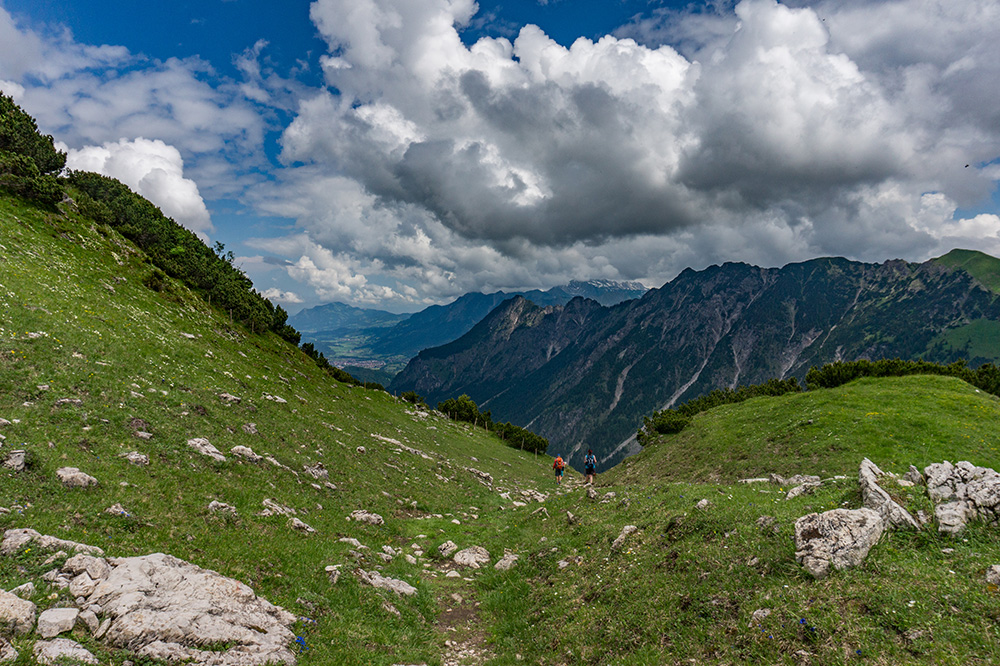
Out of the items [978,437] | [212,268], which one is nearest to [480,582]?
[978,437]

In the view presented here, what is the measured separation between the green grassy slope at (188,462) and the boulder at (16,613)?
2.24 ft

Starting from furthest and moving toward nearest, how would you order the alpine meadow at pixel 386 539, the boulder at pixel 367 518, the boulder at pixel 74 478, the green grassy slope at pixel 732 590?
the boulder at pixel 367 518, the boulder at pixel 74 478, the alpine meadow at pixel 386 539, the green grassy slope at pixel 732 590

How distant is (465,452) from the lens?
5888 cm

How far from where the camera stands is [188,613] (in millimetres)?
9625

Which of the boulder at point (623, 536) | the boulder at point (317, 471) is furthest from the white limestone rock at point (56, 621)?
the boulder at point (623, 536)

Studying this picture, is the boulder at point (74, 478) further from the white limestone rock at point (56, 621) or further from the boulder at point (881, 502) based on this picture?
the boulder at point (881, 502)

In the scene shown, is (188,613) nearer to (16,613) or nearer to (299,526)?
(16,613)

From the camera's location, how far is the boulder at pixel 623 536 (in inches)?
696

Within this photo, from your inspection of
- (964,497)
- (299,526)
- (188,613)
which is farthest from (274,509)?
(964,497)

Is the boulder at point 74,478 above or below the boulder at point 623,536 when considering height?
below

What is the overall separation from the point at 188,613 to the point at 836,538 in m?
17.2

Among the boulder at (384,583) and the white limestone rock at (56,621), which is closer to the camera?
the white limestone rock at (56,621)

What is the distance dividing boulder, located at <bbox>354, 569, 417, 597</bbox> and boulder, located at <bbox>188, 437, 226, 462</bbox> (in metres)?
9.78

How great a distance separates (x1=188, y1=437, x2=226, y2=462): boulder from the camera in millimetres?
19680
